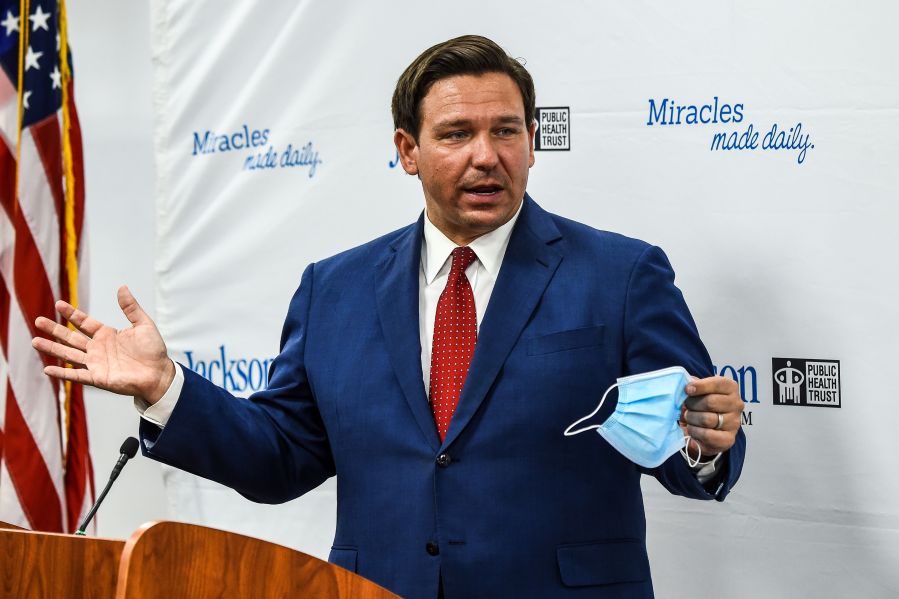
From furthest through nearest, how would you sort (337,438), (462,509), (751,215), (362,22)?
(362,22), (751,215), (337,438), (462,509)

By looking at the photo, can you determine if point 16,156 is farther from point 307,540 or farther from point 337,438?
point 337,438

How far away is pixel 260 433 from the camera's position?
2.04m

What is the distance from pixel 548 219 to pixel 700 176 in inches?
21.4

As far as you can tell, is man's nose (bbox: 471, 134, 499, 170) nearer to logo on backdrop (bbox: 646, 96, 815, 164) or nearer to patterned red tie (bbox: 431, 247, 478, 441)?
patterned red tie (bbox: 431, 247, 478, 441)

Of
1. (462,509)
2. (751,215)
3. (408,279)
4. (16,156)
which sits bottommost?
(462,509)

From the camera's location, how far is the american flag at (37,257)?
2.98 metres

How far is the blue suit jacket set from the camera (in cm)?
187

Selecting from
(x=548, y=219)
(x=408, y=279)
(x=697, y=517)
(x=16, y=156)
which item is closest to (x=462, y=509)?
(x=408, y=279)

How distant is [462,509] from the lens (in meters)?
1.88

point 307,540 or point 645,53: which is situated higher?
point 645,53

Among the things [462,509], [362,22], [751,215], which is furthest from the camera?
[362,22]

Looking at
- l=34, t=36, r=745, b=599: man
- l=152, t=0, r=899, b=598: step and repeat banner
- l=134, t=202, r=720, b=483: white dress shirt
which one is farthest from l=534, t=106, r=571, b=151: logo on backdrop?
l=134, t=202, r=720, b=483: white dress shirt

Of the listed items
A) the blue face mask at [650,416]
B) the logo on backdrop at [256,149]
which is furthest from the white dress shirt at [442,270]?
the logo on backdrop at [256,149]

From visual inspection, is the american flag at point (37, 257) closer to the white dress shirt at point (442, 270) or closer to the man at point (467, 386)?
the man at point (467, 386)
